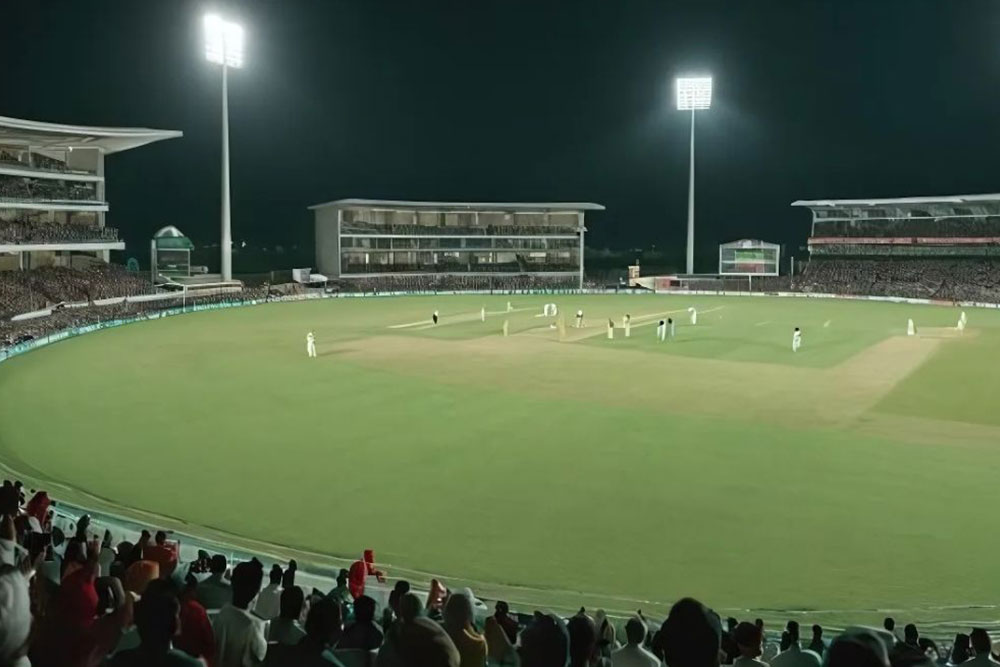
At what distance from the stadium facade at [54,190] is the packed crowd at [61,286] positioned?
1.38m

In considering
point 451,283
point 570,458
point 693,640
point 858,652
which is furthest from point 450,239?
point 858,652

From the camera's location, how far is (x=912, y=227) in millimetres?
77188

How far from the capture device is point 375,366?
30.2 meters

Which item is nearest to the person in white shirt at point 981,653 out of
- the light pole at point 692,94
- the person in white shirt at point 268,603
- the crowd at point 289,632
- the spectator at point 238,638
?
the crowd at point 289,632

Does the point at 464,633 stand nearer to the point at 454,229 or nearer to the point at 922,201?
the point at 454,229

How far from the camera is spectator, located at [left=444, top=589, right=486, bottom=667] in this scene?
4.92m

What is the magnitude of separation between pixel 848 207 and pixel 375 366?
61.6 meters

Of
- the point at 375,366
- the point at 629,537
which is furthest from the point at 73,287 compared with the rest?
the point at 629,537

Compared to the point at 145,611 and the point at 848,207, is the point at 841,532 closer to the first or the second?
the point at 145,611

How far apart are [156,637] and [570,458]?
14340 mm

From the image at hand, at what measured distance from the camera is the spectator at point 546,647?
14.7 ft

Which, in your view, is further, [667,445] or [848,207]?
[848,207]

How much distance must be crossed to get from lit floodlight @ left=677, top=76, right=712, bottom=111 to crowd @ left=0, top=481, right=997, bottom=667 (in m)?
72.6

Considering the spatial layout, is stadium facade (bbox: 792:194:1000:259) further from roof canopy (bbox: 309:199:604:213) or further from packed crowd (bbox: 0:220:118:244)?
packed crowd (bbox: 0:220:118:244)
